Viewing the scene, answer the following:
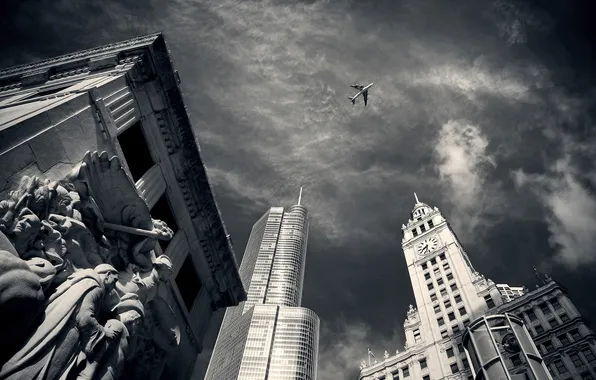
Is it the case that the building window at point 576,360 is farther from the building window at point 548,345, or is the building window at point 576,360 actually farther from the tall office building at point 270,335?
the tall office building at point 270,335

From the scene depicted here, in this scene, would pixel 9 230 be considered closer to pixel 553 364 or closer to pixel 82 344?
pixel 82 344

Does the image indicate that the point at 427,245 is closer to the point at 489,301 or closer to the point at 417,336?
the point at 489,301

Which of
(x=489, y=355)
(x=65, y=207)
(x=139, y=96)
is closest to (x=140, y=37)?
(x=139, y=96)

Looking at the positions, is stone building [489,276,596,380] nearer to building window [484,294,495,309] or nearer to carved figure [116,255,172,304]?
building window [484,294,495,309]

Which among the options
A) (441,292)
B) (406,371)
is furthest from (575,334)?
(406,371)

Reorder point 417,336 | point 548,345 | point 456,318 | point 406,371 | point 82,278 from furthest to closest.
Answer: point 417,336 → point 406,371 → point 456,318 → point 548,345 → point 82,278
